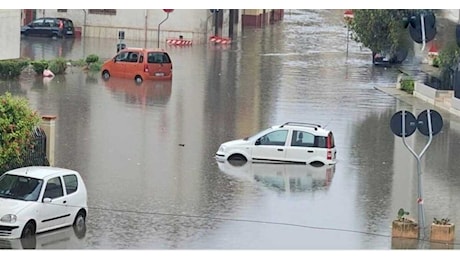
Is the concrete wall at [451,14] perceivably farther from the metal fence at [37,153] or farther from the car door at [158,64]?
the metal fence at [37,153]

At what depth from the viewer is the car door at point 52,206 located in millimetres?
18011

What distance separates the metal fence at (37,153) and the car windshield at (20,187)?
2.77 meters

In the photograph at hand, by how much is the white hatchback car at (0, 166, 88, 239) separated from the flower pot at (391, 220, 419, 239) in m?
4.83

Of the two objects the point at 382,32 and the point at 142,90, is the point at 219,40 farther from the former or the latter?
the point at 142,90

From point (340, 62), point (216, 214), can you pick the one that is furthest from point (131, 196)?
point (340, 62)

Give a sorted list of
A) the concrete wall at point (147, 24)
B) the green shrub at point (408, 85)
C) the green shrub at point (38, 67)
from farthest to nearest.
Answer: the concrete wall at point (147, 24), the green shrub at point (38, 67), the green shrub at point (408, 85)

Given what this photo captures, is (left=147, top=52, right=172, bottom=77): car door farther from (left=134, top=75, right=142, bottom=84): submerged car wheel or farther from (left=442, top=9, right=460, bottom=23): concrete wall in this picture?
(left=442, top=9, right=460, bottom=23): concrete wall

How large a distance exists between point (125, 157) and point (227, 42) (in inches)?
1309

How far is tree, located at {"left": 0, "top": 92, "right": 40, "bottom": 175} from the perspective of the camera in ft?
68.6

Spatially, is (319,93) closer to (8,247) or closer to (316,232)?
(316,232)

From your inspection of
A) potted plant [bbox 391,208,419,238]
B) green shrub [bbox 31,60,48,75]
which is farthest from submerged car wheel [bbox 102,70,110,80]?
potted plant [bbox 391,208,419,238]

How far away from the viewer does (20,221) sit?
17.6 m

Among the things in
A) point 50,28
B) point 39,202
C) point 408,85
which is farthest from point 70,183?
point 50,28

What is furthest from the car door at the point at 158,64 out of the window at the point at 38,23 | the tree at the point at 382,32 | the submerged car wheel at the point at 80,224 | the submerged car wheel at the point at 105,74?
the submerged car wheel at the point at 80,224
